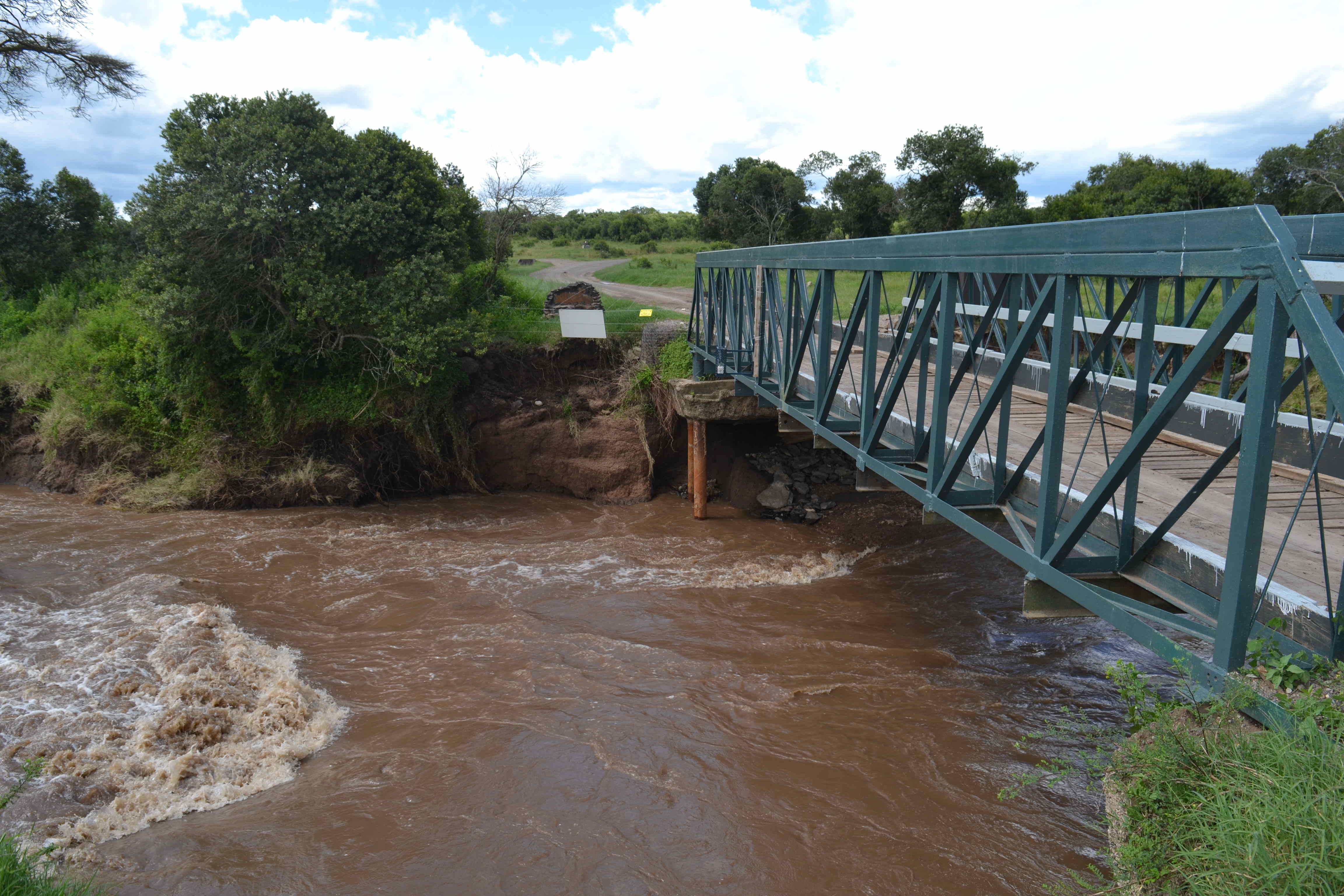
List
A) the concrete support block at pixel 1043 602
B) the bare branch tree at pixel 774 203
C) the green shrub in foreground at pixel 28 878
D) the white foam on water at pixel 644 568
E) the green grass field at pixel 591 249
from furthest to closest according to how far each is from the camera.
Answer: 1. the green grass field at pixel 591 249
2. the bare branch tree at pixel 774 203
3. the white foam on water at pixel 644 568
4. the concrete support block at pixel 1043 602
5. the green shrub in foreground at pixel 28 878

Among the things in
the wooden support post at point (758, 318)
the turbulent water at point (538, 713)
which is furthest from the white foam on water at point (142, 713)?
the wooden support post at point (758, 318)

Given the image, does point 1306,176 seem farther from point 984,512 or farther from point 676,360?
point 984,512

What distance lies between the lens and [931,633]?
9820 mm

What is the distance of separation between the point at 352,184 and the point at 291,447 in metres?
4.83

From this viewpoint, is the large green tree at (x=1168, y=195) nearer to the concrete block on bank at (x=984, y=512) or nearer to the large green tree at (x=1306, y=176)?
the large green tree at (x=1306, y=176)

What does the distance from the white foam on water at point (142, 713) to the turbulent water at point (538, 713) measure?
32 mm

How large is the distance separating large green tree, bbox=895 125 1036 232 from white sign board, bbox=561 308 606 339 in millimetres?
15731

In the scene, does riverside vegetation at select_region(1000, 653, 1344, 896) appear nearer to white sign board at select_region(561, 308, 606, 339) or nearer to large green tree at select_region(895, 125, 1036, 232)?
white sign board at select_region(561, 308, 606, 339)

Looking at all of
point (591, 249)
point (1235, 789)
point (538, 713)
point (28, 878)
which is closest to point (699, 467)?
point (538, 713)

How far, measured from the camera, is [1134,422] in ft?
14.9

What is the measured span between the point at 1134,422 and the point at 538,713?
581 centimetres

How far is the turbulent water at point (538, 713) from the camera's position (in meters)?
5.98

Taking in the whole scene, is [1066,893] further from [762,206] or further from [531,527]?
[762,206]

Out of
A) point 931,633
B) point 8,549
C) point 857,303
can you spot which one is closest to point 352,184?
point 8,549
